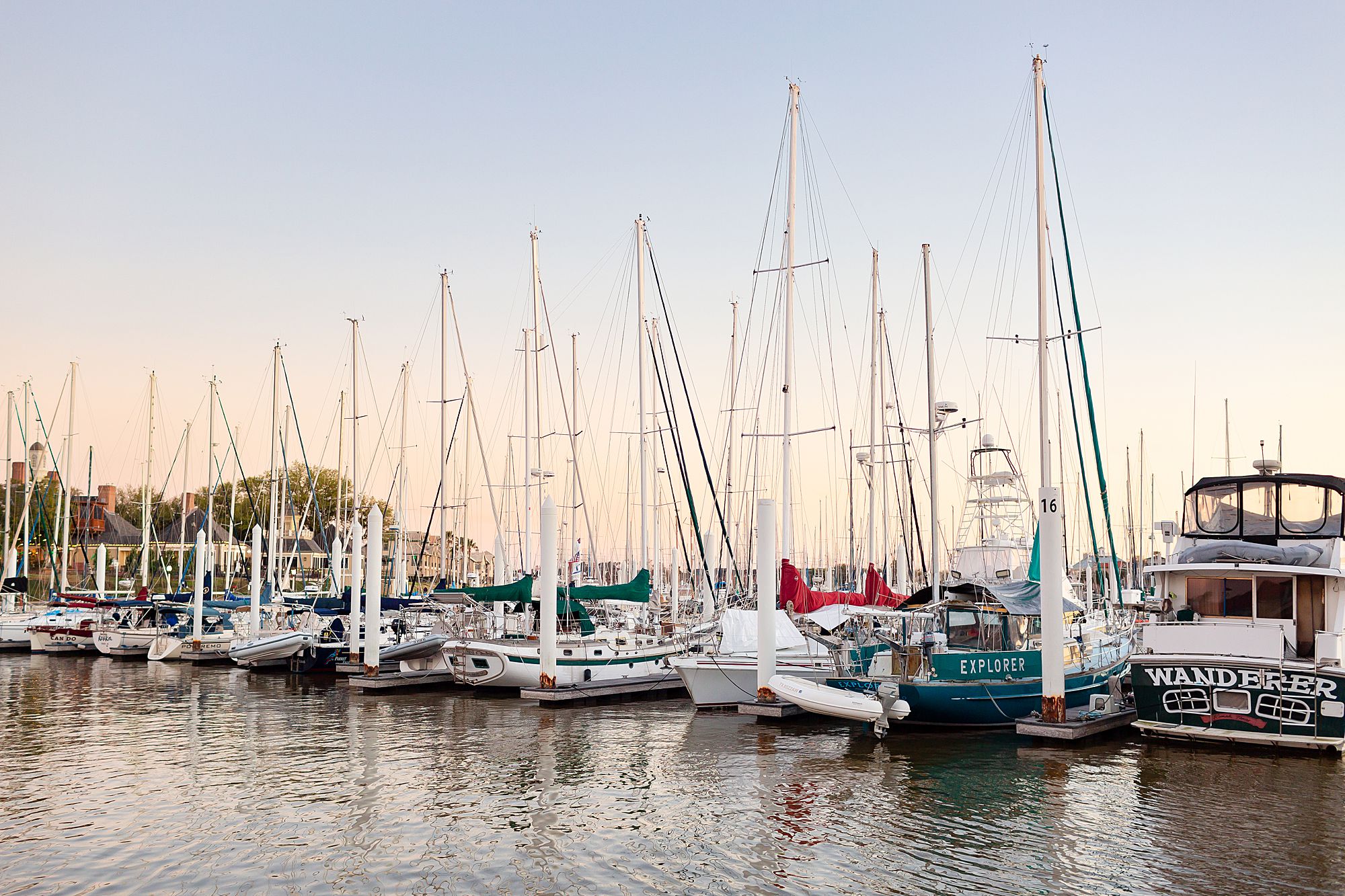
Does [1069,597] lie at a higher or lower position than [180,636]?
higher

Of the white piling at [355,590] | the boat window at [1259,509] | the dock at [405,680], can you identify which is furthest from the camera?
the white piling at [355,590]

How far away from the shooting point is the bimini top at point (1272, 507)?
74.2 ft

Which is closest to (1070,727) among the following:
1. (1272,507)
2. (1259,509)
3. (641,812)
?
(1259,509)

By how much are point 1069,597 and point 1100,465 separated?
3.35 metres

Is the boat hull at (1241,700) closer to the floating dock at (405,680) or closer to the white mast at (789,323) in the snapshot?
the white mast at (789,323)

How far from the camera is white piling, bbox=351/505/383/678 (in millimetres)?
33531

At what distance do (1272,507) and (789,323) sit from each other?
12159 mm

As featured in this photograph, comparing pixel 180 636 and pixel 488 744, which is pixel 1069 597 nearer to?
pixel 488 744

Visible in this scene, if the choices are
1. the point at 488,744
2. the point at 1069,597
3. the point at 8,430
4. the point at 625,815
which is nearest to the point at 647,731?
the point at 488,744

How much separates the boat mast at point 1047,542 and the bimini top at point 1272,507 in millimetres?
3738

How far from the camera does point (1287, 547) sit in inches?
861

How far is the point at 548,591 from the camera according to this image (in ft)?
94.7

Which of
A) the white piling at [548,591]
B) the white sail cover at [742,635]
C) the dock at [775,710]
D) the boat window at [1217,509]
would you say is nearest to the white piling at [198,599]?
the white piling at [548,591]

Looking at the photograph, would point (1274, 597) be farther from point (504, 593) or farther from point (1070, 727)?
point (504, 593)
